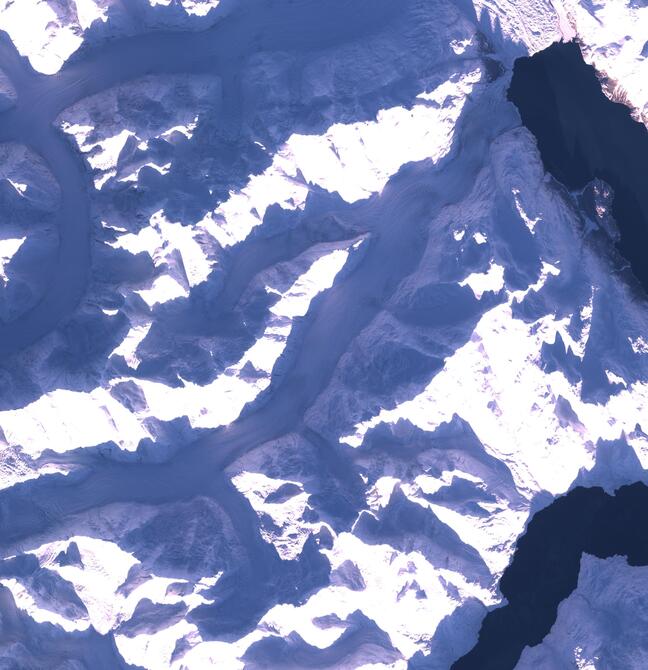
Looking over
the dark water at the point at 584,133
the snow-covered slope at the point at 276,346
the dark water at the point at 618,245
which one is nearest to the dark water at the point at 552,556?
the dark water at the point at 618,245

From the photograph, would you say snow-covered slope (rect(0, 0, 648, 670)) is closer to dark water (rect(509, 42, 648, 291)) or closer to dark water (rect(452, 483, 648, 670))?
dark water (rect(452, 483, 648, 670))

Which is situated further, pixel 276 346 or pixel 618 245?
pixel 618 245

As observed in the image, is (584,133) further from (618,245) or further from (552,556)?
(552,556)

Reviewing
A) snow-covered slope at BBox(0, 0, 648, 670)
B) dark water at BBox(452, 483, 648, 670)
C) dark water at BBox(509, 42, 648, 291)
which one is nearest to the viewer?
snow-covered slope at BBox(0, 0, 648, 670)

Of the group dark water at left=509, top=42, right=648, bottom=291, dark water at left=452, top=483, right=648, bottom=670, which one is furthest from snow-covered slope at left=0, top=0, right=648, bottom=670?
dark water at left=509, top=42, right=648, bottom=291

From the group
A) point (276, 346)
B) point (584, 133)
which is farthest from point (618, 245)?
point (276, 346)

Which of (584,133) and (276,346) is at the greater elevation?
(584,133)

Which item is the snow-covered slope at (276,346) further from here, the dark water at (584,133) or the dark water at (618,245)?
the dark water at (584,133)

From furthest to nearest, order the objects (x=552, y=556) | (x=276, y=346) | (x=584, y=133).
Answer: (x=584, y=133) → (x=552, y=556) → (x=276, y=346)
